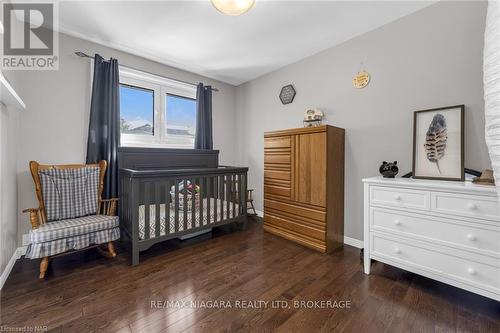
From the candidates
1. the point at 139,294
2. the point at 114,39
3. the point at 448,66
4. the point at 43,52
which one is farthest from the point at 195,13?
the point at 139,294

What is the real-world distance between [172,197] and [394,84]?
2.71 m

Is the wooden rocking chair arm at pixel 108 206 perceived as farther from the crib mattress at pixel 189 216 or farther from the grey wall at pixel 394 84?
the grey wall at pixel 394 84

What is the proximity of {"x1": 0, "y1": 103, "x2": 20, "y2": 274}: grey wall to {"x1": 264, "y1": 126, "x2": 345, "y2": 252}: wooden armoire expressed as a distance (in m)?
2.51

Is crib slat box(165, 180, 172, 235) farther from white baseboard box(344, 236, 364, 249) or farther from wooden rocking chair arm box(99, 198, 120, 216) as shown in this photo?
white baseboard box(344, 236, 364, 249)

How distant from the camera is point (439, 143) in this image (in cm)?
185

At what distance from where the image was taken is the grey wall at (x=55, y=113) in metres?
2.19

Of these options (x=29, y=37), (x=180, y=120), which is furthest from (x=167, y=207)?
(x=29, y=37)

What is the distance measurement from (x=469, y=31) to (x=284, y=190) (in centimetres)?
219

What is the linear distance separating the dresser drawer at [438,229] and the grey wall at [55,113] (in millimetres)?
3213

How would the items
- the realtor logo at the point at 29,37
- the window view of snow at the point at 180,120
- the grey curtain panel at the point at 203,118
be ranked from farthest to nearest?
the grey curtain panel at the point at 203,118 < the window view of snow at the point at 180,120 < the realtor logo at the point at 29,37

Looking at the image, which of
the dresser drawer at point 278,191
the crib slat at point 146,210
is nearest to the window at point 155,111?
the crib slat at point 146,210

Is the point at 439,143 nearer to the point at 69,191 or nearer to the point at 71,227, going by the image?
the point at 71,227

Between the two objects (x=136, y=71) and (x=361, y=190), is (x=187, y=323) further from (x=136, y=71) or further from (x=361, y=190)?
(x=136, y=71)

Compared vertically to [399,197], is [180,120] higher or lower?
higher
